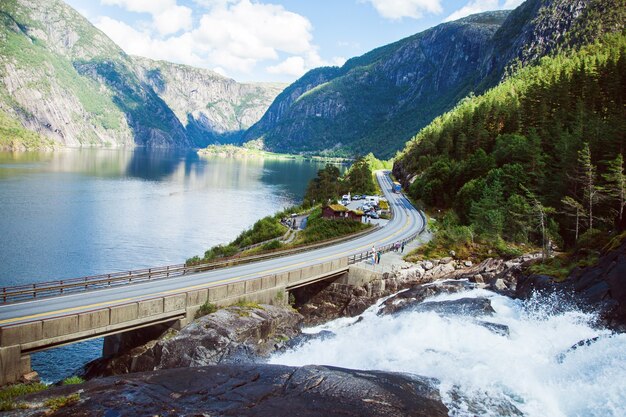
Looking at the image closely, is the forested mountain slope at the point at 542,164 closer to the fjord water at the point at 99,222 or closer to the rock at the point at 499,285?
the rock at the point at 499,285

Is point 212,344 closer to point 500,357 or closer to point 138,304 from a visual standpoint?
point 138,304

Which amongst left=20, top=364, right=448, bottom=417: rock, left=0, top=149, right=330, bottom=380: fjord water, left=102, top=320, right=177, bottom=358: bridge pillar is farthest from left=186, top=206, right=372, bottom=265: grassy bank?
left=20, top=364, right=448, bottom=417: rock

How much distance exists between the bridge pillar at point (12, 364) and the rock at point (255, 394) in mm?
3510

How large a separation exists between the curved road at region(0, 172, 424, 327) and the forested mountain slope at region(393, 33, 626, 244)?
44.8 feet

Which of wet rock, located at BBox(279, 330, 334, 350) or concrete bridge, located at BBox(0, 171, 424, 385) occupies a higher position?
concrete bridge, located at BBox(0, 171, 424, 385)

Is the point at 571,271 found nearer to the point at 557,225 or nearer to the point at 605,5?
the point at 557,225

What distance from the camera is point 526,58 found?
19950 centimetres

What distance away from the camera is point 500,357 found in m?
22.5

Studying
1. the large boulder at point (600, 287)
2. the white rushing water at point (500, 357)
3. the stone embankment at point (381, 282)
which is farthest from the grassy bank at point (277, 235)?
the large boulder at point (600, 287)

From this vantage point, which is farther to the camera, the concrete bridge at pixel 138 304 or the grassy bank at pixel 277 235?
the grassy bank at pixel 277 235

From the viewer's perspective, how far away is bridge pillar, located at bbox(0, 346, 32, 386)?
2091 cm

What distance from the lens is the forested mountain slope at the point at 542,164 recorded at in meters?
45.9

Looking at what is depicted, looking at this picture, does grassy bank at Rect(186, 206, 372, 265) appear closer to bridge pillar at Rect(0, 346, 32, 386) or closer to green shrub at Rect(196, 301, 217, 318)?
green shrub at Rect(196, 301, 217, 318)

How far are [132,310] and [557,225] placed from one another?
43.3 metres
